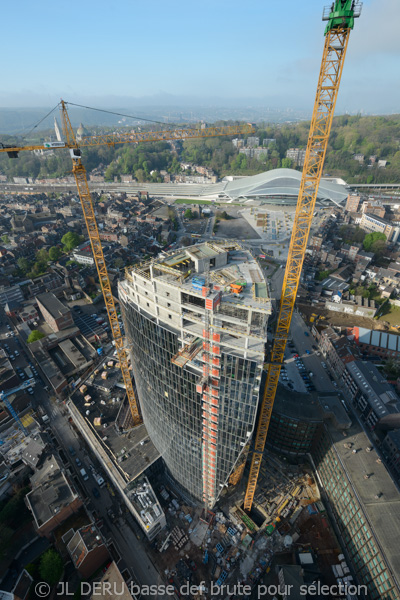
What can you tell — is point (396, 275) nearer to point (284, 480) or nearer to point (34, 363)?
point (284, 480)

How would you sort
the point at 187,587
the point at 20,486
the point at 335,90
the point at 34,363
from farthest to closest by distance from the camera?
the point at 34,363 < the point at 20,486 < the point at 187,587 < the point at 335,90

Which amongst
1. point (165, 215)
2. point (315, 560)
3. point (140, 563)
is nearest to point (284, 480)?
point (315, 560)

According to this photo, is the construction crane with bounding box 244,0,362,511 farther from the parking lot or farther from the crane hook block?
the crane hook block

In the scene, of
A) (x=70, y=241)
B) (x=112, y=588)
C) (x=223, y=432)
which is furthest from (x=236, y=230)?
(x=112, y=588)

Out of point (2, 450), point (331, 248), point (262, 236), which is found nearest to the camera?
point (2, 450)

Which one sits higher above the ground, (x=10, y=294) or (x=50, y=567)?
(x=10, y=294)

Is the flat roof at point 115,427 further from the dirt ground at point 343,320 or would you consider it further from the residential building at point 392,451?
the dirt ground at point 343,320

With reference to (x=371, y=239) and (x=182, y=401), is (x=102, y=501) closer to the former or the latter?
(x=182, y=401)
